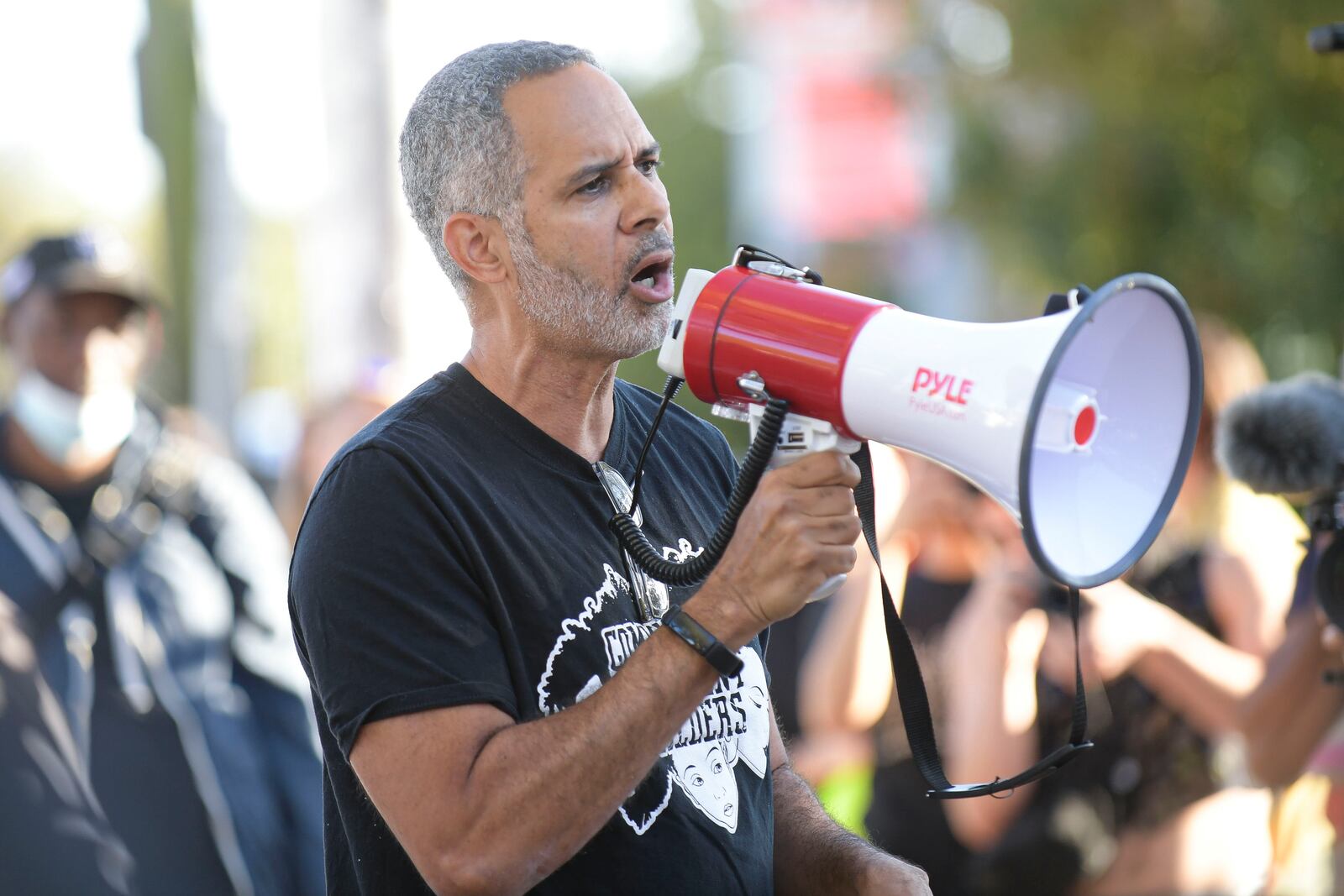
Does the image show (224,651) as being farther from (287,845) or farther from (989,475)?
(989,475)

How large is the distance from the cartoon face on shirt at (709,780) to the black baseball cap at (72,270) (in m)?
3.21

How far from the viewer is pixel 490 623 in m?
2.00

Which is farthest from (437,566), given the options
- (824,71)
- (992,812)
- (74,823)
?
(824,71)

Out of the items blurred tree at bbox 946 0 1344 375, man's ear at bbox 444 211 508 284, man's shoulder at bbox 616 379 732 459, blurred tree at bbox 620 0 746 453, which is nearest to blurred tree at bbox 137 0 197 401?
blurred tree at bbox 946 0 1344 375

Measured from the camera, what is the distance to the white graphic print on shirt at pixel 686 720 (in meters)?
2.06

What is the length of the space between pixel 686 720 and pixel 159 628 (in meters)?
2.52

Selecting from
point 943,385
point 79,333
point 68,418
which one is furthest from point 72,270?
point 943,385

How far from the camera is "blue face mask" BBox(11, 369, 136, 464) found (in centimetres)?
424

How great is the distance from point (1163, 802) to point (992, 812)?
0.45 meters

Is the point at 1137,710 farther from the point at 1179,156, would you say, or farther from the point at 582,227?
the point at 1179,156

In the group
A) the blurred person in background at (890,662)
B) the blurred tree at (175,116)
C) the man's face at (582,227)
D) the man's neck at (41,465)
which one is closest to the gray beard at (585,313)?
the man's face at (582,227)

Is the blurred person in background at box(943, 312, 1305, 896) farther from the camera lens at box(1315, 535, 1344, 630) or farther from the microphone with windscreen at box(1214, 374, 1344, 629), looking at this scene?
the camera lens at box(1315, 535, 1344, 630)

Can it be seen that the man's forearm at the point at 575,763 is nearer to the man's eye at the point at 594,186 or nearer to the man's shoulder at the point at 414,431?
the man's shoulder at the point at 414,431

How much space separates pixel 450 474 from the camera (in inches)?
81.7
